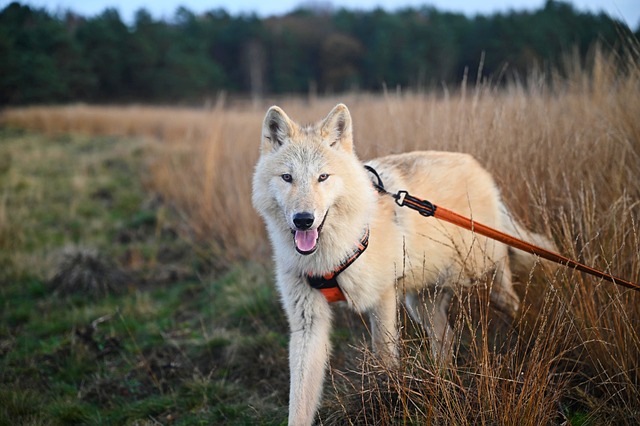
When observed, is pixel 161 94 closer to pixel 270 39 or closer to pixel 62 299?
pixel 270 39

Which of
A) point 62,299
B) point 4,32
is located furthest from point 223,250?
point 4,32

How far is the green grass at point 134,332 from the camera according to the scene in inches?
121

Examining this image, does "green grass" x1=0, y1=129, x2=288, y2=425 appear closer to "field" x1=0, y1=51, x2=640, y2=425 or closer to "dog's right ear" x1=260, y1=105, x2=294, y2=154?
"field" x1=0, y1=51, x2=640, y2=425

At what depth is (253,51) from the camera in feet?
114

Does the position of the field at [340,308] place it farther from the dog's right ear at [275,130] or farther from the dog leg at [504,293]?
the dog's right ear at [275,130]

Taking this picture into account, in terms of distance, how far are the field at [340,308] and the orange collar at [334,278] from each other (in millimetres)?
411

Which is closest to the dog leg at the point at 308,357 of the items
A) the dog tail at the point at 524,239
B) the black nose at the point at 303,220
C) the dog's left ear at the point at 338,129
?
the black nose at the point at 303,220

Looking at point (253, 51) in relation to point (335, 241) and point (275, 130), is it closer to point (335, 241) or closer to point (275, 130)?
point (275, 130)

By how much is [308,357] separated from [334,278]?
502mm

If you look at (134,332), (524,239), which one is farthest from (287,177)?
(134,332)

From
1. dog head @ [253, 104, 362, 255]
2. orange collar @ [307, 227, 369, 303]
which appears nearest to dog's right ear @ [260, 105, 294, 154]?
dog head @ [253, 104, 362, 255]

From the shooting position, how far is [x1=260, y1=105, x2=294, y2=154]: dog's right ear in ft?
9.37

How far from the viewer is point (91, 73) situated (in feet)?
93.2

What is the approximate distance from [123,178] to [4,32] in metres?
6.13
